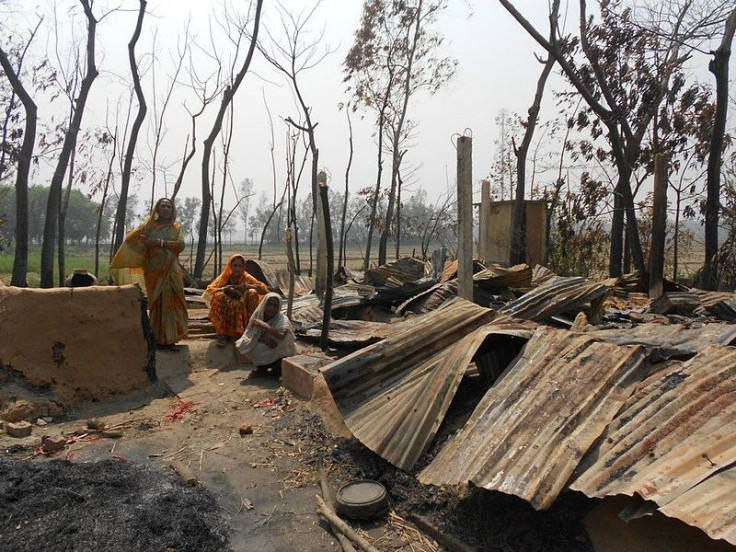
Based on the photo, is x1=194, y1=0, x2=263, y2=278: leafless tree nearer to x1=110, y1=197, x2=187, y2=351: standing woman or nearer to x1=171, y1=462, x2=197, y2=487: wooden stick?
x1=110, y1=197, x2=187, y2=351: standing woman

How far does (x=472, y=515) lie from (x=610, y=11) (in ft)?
38.7

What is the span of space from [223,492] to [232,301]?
3134mm

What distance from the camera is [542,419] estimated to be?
277cm

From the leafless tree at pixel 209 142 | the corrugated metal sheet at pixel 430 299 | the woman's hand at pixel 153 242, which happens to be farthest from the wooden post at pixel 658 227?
the leafless tree at pixel 209 142

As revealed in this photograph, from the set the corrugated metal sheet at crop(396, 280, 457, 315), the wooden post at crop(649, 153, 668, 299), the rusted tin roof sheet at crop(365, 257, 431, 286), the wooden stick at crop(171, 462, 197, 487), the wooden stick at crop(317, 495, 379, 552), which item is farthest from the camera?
the rusted tin roof sheet at crop(365, 257, 431, 286)

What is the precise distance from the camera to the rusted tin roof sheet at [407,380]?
319 centimetres

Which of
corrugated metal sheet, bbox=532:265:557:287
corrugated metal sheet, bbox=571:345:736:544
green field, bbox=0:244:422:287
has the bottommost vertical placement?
green field, bbox=0:244:422:287

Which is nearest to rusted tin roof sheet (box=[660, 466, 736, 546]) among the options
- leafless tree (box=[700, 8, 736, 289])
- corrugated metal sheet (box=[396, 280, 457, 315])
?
corrugated metal sheet (box=[396, 280, 457, 315])

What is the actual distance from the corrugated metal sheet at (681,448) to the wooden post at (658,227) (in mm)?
5280

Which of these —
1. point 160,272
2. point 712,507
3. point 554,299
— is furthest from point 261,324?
point 712,507

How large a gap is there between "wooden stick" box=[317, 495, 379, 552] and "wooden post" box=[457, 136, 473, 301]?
10.1ft

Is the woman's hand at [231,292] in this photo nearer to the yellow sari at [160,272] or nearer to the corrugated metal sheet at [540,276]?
the yellow sari at [160,272]

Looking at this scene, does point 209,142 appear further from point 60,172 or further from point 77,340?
point 77,340

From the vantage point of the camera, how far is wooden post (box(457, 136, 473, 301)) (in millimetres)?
5559
